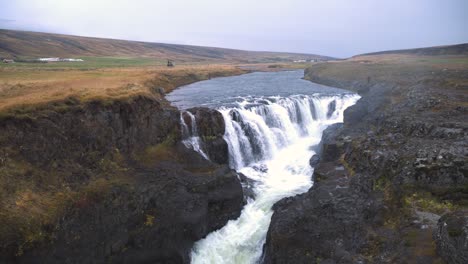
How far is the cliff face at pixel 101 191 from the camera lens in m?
15.8

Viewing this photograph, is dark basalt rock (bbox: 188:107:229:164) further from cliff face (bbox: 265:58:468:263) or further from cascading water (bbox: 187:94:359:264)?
cliff face (bbox: 265:58:468:263)

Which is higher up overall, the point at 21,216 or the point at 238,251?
the point at 21,216

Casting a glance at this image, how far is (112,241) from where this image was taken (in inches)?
681

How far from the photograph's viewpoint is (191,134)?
94.3 feet

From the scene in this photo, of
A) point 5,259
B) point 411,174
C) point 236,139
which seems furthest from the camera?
point 236,139

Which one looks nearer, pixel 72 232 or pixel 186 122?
pixel 72 232

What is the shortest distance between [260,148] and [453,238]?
2223 cm

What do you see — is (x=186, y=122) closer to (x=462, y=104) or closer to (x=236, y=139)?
(x=236, y=139)

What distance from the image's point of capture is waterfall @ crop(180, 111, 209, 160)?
27.3 meters

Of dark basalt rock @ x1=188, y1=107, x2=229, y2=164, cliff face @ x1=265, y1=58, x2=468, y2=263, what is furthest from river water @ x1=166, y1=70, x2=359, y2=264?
cliff face @ x1=265, y1=58, x2=468, y2=263

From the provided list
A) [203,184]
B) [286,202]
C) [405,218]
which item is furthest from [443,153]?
[203,184]

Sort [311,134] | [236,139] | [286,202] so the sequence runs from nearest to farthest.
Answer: [286,202] → [236,139] → [311,134]

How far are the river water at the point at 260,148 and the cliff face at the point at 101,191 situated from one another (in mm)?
1635

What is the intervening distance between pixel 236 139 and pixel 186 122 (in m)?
5.70
